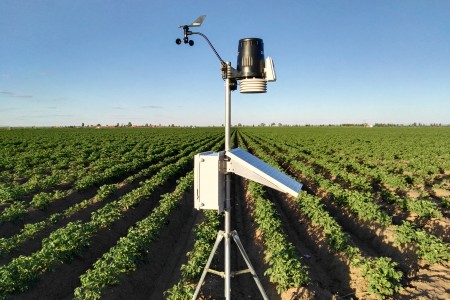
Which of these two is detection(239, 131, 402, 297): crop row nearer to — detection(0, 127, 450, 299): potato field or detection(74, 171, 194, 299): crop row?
detection(0, 127, 450, 299): potato field

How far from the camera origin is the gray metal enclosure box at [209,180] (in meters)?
3.80

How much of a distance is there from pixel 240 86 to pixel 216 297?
4.56 metres

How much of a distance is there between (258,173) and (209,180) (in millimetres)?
589

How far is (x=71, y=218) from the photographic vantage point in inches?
447

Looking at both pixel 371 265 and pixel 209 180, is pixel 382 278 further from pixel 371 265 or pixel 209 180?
pixel 209 180

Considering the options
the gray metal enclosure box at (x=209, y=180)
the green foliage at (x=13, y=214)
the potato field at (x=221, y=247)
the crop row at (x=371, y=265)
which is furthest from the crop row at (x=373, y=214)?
the green foliage at (x=13, y=214)

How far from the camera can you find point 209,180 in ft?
12.6

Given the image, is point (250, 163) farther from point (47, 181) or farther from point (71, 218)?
point (47, 181)

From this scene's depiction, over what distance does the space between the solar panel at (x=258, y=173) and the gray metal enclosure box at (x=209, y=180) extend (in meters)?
0.16

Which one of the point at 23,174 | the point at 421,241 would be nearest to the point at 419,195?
the point at 421,241

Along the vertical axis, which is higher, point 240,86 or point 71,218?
point 240,86

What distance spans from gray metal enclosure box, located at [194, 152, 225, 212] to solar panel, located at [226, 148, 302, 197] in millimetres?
156

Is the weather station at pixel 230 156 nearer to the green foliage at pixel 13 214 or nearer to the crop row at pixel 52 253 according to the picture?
the crop row at pixel 52 253

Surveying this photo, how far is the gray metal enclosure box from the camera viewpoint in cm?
380
